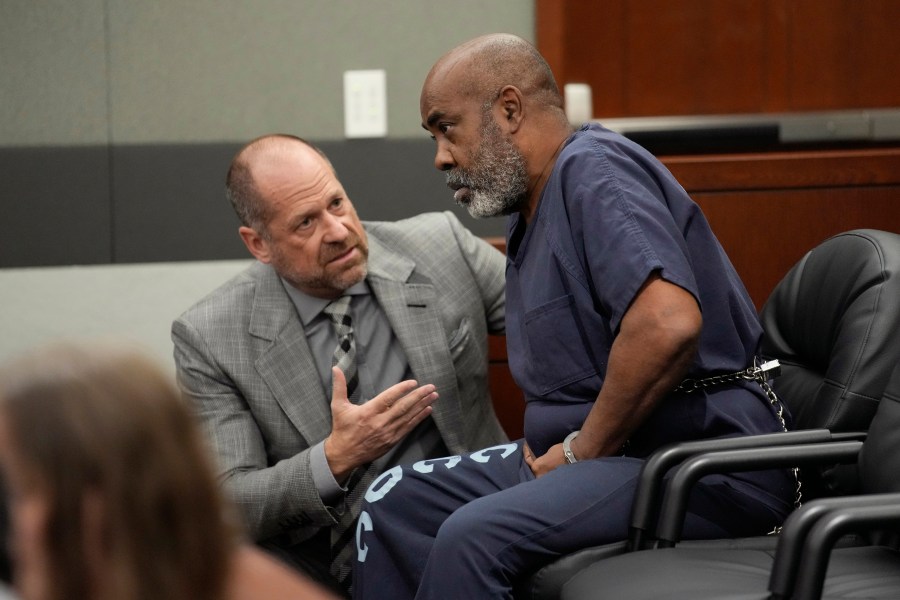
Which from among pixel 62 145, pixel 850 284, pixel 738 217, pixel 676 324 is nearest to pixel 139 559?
pixel 676 324

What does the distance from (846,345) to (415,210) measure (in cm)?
135

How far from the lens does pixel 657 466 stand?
171 cm

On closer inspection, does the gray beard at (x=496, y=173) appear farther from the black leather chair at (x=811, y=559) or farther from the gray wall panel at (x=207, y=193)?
the gray wall panel at (x=207, y=193)

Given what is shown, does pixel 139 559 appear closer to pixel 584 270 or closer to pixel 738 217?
pixel 584 270

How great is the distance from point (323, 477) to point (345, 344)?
301 mm

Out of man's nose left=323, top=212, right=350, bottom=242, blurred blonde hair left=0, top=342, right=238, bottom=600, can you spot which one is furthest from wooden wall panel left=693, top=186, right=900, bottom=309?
blurred blonde hair left=0, top=342, right=238, bottom=600

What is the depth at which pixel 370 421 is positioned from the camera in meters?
2.11

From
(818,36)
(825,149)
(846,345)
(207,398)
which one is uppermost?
(818,36)

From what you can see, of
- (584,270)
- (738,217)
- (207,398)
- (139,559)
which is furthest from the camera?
(738,217)

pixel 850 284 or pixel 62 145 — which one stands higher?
pixel 62 145

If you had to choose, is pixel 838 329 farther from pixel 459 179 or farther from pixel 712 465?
pixel 459 179

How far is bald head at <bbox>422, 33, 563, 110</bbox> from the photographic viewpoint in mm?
1999

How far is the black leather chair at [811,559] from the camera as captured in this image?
140cm

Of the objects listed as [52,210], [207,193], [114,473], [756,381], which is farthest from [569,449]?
[52,210]
